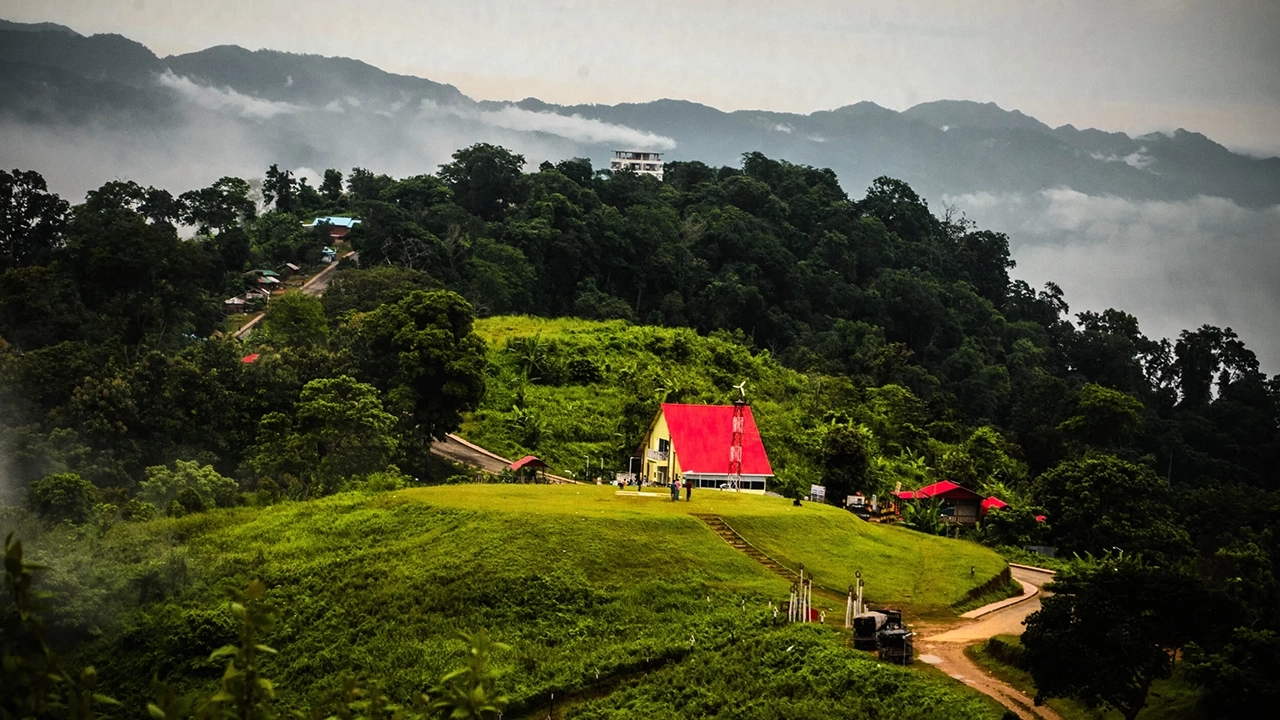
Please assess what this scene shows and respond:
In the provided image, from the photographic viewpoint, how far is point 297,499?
115ft

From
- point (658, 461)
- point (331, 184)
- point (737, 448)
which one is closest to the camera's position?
point (737, 448)

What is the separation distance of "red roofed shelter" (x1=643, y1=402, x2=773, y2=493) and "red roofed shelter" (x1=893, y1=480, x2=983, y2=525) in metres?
6.26

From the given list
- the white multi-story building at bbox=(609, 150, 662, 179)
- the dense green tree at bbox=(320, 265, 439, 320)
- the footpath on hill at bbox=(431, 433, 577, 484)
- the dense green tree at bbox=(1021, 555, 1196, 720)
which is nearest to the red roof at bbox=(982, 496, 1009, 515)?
the footpath on hill at bbox=(431, 433, 577, 484)

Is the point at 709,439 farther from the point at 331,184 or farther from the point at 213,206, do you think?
the point at 331,184

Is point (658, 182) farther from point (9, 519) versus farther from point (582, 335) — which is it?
point (9, 519)

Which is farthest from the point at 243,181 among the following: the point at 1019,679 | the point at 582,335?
the point at 1019,679

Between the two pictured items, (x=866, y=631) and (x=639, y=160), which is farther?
(x=639, y=160)

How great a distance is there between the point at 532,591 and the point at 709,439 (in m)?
12.9

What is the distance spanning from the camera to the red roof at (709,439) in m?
36.7

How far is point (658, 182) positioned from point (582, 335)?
34999mm

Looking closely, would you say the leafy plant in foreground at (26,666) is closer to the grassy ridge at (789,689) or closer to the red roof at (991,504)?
the grassy ridge at (789,689)

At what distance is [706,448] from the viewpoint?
37000mm

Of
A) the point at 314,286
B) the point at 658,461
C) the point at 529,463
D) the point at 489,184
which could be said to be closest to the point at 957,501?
the point at 658,461

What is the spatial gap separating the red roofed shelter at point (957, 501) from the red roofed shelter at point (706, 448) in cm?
626
